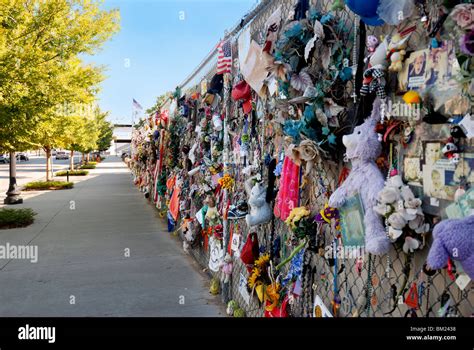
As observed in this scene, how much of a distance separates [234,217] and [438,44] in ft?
9.15

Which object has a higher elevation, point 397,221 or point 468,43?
point 468,43

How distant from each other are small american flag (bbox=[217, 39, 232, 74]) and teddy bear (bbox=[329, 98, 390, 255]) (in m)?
2.98

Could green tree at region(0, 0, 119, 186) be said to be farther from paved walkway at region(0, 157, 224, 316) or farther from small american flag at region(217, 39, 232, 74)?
small american flag at region(217, 39, 232, 74)

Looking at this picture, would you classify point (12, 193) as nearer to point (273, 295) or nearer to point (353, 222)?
point (273, 295)

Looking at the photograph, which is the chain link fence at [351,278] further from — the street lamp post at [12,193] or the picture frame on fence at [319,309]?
the street lamp post at [12,193]

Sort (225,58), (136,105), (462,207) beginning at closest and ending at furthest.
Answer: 1. (462,207)
2. (225,58)
3. (136,105)

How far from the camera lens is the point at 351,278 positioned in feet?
8.00

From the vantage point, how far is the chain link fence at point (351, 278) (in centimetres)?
181

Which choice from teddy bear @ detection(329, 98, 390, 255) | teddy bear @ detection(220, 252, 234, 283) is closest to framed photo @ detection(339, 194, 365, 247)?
teddy bear @ detection(329, 98, 390, 255)

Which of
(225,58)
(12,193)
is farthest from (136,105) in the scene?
(225,58)

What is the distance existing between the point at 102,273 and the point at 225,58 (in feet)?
11.1

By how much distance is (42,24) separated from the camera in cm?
988

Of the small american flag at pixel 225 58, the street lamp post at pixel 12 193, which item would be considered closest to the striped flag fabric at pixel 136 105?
the street lamp post at pixel 12 193

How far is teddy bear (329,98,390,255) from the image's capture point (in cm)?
198
